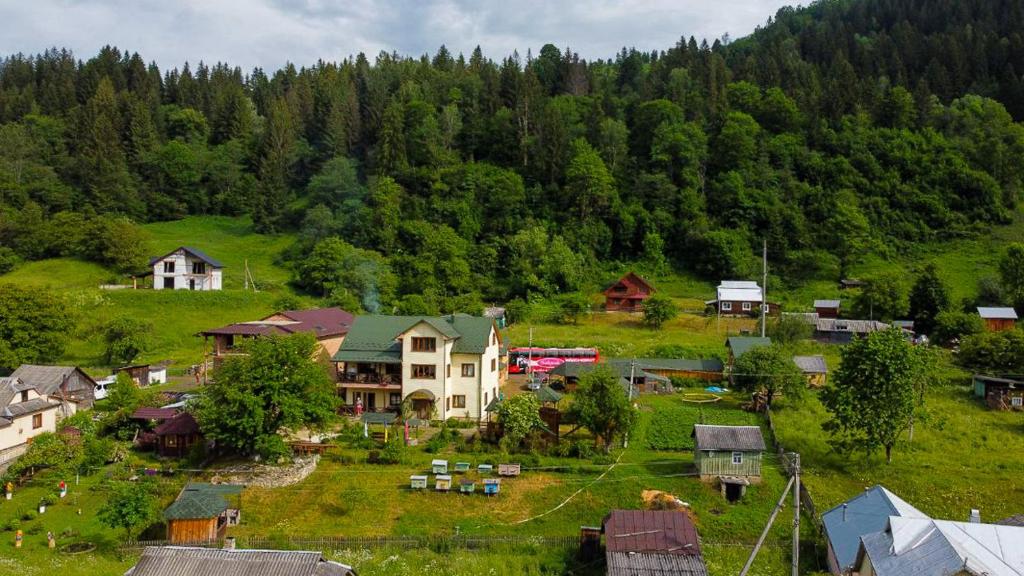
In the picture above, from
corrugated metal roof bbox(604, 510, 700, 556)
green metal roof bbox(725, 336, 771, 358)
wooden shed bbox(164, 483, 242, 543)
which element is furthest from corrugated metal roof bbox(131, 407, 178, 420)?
green metal roof bbox(725, 336, 771, 358)

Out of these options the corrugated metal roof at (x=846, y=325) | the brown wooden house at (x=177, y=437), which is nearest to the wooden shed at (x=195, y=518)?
the brown wooden house at (x=177, y=437)

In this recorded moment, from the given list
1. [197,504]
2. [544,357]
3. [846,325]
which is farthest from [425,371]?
[846,325]

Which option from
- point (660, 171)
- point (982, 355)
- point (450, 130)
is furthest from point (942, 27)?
point (982, 355)

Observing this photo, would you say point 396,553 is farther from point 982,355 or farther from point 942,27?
point 942,27

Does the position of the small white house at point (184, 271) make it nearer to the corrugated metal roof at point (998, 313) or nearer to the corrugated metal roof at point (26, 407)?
the corrugated metal roof at point (26, 407)

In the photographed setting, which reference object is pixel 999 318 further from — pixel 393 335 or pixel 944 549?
pixel 944 549

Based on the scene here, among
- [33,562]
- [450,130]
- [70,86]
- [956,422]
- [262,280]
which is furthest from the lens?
[70,86]
